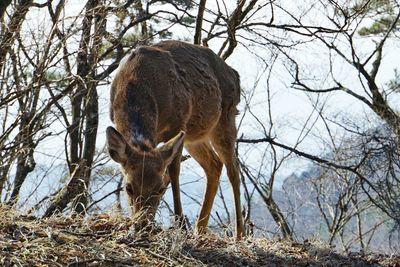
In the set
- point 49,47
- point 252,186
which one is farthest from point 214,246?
point 252,186

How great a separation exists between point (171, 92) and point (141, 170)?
70.0 inches

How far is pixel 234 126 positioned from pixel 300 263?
362cm

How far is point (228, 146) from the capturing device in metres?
10.8

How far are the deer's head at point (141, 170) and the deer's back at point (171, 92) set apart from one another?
0.40 m

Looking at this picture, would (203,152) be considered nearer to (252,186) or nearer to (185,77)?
(185,77)

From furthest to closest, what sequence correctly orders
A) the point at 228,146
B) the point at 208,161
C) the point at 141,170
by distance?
the point at 208,161 < the point at 228,146 < the point at 141,170

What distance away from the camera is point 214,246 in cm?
751

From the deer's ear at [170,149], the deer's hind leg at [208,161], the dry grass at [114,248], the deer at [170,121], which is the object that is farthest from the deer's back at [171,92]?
the dry grass at [114,248]

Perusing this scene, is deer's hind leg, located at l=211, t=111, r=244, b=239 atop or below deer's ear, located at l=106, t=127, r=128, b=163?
atop

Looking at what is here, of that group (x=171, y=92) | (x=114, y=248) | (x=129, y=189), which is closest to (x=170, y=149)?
(x=129, y=189)

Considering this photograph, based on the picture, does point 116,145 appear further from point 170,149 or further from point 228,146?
point 228,146

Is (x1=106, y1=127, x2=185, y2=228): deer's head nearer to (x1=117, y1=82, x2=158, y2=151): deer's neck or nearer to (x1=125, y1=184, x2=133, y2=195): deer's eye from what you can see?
(x1=125, y1=184, x2=133, y2=195): deer's eye

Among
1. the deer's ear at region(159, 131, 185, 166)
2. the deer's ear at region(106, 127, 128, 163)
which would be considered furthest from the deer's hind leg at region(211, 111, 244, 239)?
the deer's ear at region(106, 127, 128, 163)

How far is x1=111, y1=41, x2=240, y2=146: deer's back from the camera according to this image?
859 centimetres
